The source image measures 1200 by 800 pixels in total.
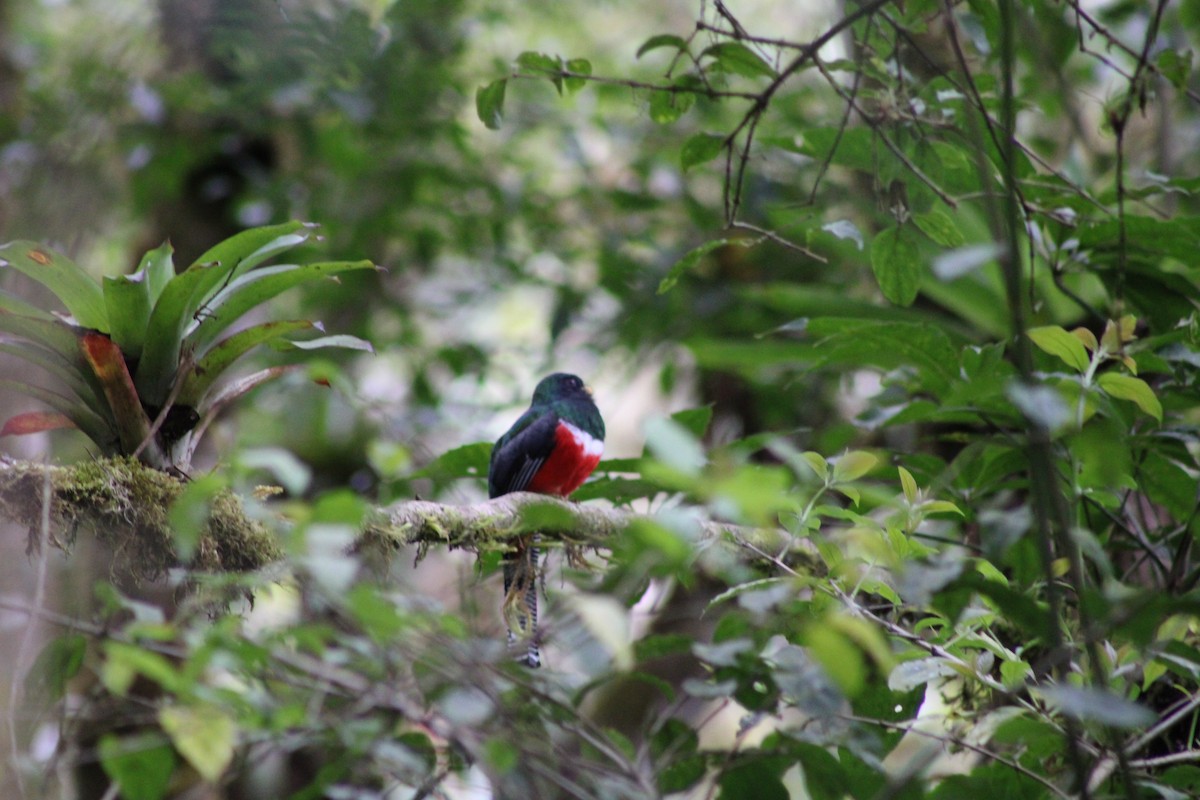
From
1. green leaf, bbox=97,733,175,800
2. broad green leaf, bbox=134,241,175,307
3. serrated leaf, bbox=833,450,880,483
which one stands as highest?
serrated leaf, bbox=833,450,880,483

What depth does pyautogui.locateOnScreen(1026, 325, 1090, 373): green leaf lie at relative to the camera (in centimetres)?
204

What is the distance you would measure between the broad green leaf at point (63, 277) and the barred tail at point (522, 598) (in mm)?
1050

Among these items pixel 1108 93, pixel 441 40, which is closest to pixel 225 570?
pixel 1108 93

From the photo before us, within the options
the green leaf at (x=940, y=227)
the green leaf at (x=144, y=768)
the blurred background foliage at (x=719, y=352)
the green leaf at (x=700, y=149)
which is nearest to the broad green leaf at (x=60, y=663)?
the blurred background foliage at (x=719, y=352)

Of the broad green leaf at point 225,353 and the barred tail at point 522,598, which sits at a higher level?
the broad green leaf at point 225,353

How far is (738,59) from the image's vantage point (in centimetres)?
244

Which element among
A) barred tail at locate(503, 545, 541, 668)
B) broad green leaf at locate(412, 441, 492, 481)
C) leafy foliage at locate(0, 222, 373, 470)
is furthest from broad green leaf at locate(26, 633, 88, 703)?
broad green leaf at locate(412, 441, 492, 481)

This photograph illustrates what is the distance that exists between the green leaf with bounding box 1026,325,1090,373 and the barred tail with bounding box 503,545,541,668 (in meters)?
1.19

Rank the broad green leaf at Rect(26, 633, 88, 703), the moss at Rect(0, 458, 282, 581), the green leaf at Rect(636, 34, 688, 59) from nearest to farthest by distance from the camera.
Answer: the broad green leaf at Rect(26, 633, 88, 703), the moss at Rect(0, 458, 282, 581), the green leaf at Rect(636, 34, 688, 59)

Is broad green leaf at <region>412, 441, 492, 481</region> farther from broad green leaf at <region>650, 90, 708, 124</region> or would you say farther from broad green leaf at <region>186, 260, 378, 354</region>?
broad green leaf at <region>650, 90, 708, 124</region>

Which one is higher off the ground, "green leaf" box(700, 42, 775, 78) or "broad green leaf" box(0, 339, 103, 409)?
"green leaf" box(700, 42, 775, 78)

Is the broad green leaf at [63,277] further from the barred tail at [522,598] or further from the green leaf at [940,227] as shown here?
the green leaf at [940,227]

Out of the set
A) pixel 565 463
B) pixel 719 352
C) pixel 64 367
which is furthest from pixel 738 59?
pixel 719 352

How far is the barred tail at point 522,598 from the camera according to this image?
2005mm
